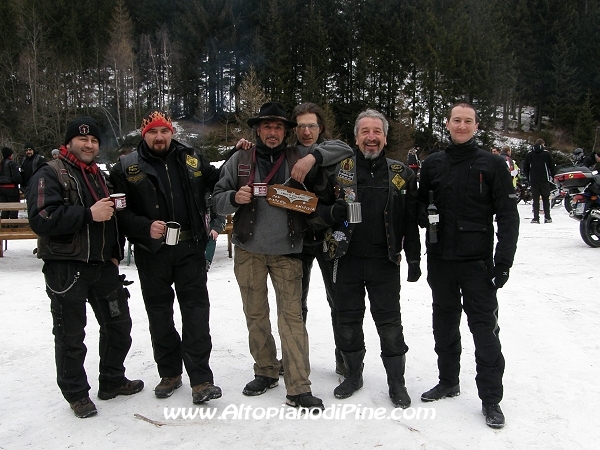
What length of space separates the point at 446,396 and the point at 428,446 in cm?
72

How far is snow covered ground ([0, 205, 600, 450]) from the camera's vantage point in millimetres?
3078

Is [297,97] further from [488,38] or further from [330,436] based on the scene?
[330,436]

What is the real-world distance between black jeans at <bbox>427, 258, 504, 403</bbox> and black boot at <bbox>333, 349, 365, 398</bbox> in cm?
59

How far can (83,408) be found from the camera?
338 centimetres

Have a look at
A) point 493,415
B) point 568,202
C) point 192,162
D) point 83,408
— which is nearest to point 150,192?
point 192,162

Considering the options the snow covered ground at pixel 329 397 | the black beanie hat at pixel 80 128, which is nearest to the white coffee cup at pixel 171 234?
the black beanie hat at pixel 80 128

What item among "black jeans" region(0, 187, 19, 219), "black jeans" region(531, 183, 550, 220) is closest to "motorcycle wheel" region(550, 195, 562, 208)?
"black jeans" region(531, 183, 550, 220)

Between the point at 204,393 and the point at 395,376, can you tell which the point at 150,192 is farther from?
the point at 395,376

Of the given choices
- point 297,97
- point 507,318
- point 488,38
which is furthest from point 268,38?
point 507,318

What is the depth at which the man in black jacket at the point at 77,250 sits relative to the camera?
3.30 m

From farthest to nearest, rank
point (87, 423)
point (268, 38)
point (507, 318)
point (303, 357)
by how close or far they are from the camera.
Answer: point (268, 38)
point (507, 318)
point (303, 357)
point (87, 423)

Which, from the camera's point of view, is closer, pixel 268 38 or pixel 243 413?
pixel 243 413

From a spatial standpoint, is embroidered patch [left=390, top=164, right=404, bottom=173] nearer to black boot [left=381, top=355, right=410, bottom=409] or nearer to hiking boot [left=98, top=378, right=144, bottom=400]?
black boot [left=381, top=355, right=410, bottom=409]

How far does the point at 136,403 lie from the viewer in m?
3.58
